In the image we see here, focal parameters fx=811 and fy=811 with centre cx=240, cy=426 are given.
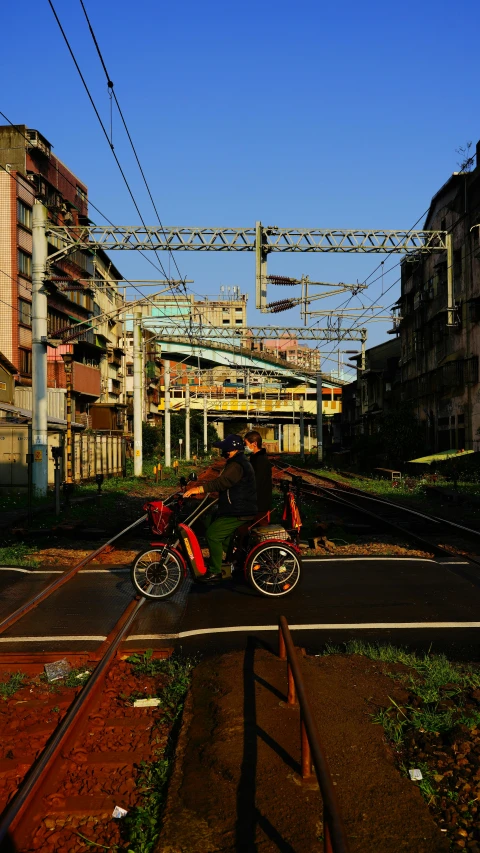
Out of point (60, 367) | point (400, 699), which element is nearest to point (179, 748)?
point (400, 699)

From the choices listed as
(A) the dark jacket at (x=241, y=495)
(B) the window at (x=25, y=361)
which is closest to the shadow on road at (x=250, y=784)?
(A) the dark jacket at (x=241, y=495)

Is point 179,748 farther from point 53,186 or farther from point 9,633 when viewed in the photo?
point 53,186

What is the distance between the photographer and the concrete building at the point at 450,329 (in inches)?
1592

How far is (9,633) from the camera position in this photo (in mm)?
8062

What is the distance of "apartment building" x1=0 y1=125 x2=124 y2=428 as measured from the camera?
52.5 meters

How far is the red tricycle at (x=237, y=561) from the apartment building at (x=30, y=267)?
32756mm

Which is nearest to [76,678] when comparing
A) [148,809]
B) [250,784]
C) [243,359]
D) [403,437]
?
[148,809]

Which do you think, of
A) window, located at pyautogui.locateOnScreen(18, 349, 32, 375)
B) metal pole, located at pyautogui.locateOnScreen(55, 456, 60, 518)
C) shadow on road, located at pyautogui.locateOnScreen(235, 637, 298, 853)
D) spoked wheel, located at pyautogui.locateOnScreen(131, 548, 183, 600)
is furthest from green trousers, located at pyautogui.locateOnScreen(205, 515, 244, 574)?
window, located at pyautogui.locateOnScreen(18, 349, 32, 375)

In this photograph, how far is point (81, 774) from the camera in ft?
15.5

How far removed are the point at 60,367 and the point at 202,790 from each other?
59.1 metres

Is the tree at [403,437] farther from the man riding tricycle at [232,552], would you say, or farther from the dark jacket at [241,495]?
the dark jacket at [241,495]

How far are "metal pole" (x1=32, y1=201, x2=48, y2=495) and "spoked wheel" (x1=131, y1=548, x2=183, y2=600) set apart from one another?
15.6 m

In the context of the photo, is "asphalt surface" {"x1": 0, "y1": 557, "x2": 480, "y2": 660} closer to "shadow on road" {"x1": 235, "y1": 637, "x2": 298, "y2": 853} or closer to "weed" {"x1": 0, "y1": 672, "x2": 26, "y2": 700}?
"weed" {"x1": 0, "y1": 672, "x2": 26, "y2": 700}

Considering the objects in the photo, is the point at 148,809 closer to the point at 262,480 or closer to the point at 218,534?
the point at 218,534
